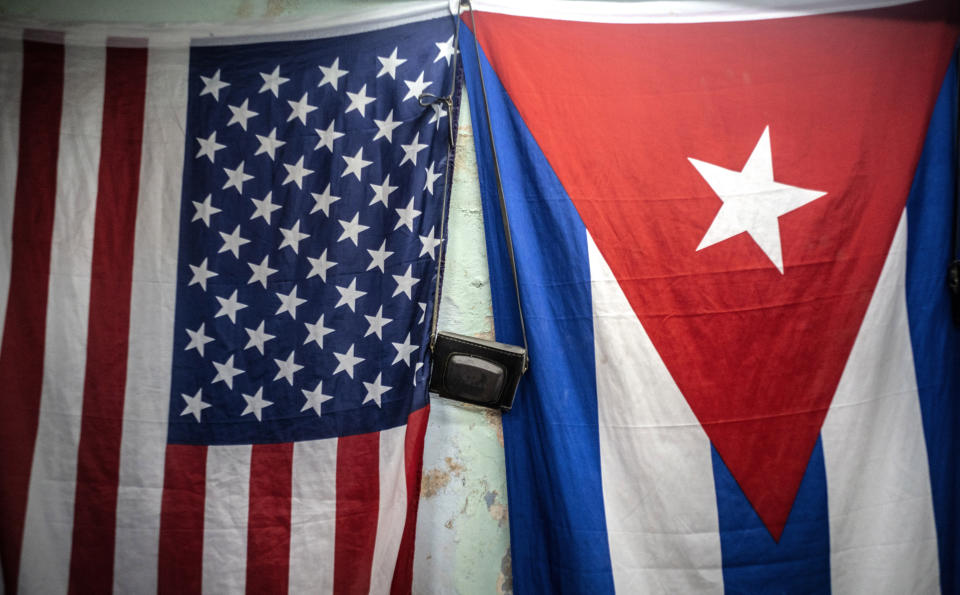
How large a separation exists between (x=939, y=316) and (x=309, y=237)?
5.81 feet

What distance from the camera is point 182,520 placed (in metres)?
1.64

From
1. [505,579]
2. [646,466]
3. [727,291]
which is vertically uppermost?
[727,291]

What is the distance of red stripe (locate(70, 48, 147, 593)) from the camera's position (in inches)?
64.4

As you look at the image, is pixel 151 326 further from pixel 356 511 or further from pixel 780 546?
Result: pixel 780 546

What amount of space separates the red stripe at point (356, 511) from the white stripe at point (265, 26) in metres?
1.19

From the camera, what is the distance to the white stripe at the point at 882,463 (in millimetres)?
1595

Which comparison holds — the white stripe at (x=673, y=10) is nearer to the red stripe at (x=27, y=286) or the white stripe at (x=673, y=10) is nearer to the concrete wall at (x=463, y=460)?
the concrete wall at (x=463, y=460)

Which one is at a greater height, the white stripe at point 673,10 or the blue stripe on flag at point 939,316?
the white stripe at point 673,10

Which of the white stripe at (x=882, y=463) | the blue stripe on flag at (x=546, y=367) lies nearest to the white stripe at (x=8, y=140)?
the blue stripe on flag at (x=546, y=367)

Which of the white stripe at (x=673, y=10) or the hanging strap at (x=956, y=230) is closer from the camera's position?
the hanging strap at (x=956, y=230)

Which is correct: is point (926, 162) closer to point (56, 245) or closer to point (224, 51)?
point (224, 51)

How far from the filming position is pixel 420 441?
163 centimetres

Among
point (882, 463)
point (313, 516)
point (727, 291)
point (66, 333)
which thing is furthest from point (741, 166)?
point (66, 333)

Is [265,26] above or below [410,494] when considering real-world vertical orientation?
above
